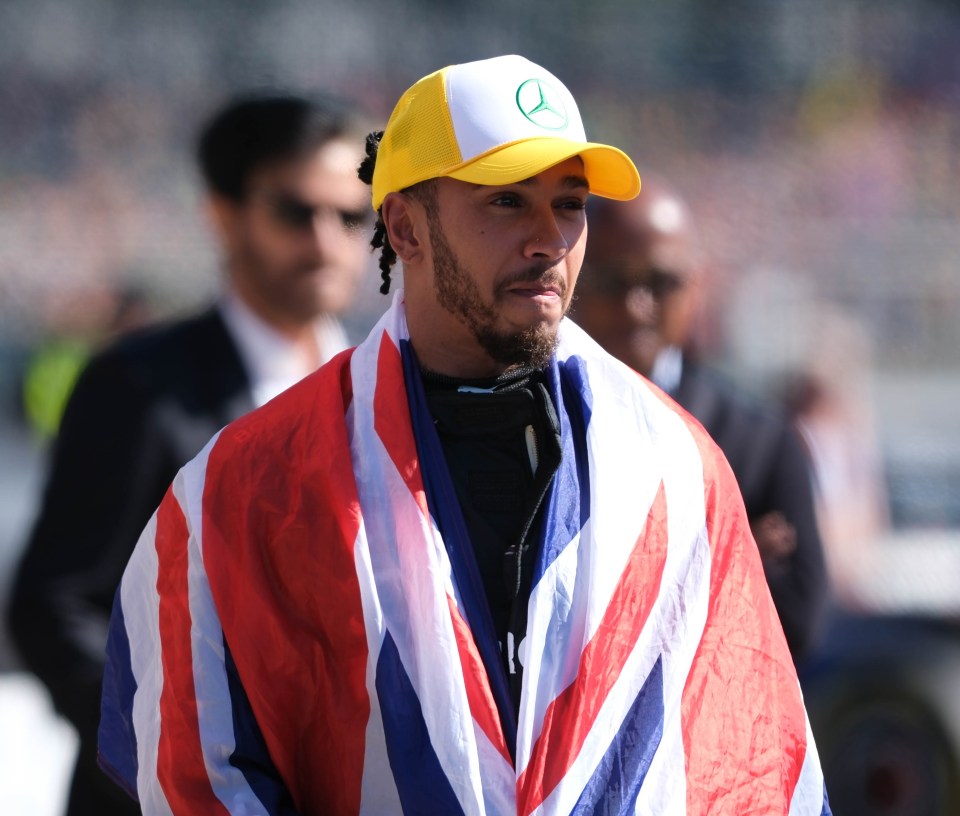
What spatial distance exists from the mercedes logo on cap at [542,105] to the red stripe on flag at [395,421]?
37 centimetres

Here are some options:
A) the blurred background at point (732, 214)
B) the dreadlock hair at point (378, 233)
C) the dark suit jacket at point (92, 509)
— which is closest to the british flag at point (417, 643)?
the dreadlock hair at point (378, 233)

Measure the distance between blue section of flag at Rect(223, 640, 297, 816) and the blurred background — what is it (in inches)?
94.4

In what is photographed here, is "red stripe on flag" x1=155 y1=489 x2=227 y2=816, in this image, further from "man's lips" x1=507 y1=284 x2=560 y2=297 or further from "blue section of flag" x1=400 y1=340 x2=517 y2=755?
"man's lips" x1=507 y1=284 x2=560 y2=297

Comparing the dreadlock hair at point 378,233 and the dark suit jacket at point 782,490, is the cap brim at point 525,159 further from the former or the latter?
the dark suit jacket at point 782,490

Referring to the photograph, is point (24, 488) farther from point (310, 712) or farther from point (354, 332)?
point (310, 712)

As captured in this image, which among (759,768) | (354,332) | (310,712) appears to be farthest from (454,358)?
(354,332)

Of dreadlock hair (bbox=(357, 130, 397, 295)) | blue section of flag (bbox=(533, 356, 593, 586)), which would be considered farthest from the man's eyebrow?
dreadlock hair (bbox=(357, 130, 397, 295))

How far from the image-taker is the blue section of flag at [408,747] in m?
1.86

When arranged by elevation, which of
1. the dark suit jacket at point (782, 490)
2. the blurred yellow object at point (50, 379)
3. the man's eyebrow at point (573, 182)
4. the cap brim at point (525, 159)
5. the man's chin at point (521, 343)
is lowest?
the dark suit jacket at point (782, 490)

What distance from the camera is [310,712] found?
196 cm

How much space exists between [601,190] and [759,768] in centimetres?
82

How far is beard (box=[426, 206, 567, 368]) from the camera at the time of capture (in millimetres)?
2074

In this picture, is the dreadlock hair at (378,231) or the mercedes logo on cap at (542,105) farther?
the dreadlock hair at (378,231)

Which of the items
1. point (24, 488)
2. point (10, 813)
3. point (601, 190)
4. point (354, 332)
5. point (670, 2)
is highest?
point (670, 2)
